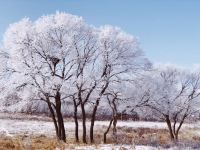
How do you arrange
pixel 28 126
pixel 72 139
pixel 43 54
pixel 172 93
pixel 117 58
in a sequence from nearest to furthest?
pixel 43 54 → pixel 117 58 → pixel 72 139 → pixel 172 93 → pixel 28 126

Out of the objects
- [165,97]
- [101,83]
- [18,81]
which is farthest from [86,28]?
[165,97]

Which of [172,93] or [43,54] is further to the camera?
[172,93]

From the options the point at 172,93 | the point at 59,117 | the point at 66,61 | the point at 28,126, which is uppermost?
the point at 66,61

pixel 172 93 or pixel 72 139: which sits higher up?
pixel 172 93

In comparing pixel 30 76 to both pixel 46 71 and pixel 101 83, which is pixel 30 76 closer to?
pixel 46 71

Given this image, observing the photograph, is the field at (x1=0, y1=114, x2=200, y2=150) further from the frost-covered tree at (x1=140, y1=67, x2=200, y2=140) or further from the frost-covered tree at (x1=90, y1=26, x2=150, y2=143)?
the frost-covered tree at (x1=90, y1=26, x2=150, y2=143)

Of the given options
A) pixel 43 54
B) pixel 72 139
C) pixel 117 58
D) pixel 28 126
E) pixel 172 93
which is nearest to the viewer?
pixel 43 54

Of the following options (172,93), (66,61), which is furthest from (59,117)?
(172,93)

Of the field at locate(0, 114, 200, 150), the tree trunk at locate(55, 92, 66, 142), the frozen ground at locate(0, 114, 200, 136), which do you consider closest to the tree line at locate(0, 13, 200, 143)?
the tree trunk at locate(55, 92, 66, 142)

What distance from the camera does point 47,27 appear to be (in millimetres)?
30266

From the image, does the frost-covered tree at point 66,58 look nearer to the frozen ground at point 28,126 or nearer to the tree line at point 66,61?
the tree line at point 66,61

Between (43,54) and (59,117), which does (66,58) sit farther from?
(59,117)

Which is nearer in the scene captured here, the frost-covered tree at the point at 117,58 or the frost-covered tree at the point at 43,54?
the frost-covered tree at the point at 43,54

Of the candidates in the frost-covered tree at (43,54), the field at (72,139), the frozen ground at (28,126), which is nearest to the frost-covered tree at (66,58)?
the frost-covered tree at (43,54)
